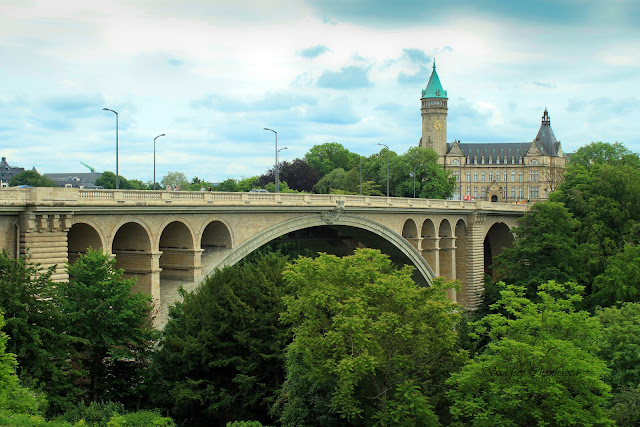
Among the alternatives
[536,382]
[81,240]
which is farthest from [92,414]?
[536,382]

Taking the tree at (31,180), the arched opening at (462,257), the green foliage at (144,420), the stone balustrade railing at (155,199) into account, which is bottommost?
the green foliage at (144,420)

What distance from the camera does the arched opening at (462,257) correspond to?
66188mm

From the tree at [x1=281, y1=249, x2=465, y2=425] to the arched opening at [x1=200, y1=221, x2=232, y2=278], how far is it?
29.4ft

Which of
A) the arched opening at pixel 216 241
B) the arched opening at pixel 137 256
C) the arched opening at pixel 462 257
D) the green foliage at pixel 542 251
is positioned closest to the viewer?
the arched opening at pixel 137 256

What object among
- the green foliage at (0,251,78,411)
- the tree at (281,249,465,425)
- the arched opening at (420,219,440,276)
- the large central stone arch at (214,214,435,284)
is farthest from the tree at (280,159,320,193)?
the green foliage at (0,251,78,411)

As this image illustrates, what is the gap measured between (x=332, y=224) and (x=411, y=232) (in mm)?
12523

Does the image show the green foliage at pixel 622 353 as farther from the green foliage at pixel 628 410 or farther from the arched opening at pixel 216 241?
the arched opening at pixel 216 241

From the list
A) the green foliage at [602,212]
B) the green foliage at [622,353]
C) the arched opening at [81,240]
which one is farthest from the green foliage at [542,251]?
the arched opening at [81,240]

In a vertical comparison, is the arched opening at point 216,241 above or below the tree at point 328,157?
below

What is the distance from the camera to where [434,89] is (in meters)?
170

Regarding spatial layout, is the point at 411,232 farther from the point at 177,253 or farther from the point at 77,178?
the point at 77,178

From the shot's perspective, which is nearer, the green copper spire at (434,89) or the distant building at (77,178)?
the distant building at (77,178)

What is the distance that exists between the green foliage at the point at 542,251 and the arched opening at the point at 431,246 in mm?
5619

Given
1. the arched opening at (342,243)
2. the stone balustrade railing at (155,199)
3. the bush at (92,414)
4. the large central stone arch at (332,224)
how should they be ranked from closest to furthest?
the bush at (92,414), the stone balustrade railing at (155,199), the large central stone arch at (332,224), the arched opening at (342,243)
